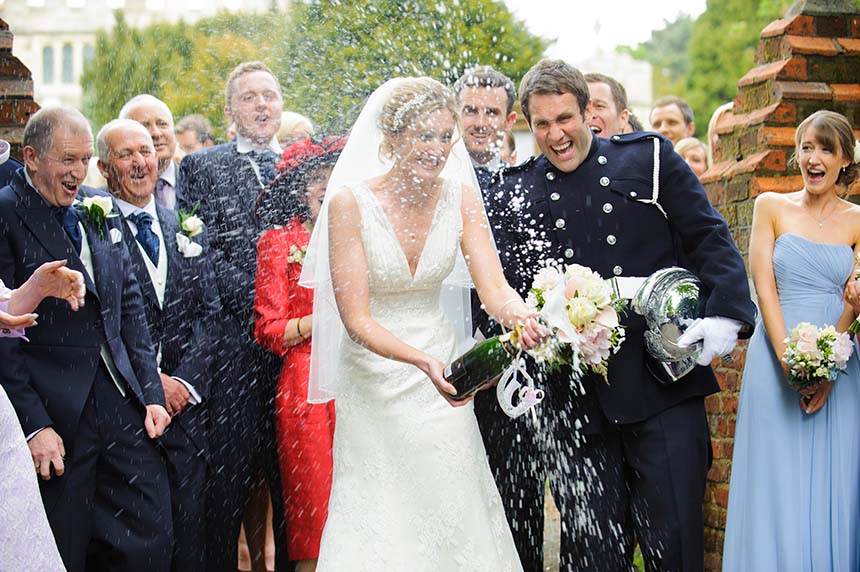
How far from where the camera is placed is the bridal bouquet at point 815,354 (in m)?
6.13

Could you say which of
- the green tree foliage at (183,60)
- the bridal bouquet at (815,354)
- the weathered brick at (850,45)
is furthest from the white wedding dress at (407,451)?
the green tree foliage at (183,60)

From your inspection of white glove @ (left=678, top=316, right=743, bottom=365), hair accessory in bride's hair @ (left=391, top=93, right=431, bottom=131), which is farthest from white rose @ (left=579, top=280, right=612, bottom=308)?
hair accessory in bride's hair @ (left=391, top=93, right=431, bottom=131)

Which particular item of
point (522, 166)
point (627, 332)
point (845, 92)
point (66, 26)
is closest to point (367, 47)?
point (522, 166)

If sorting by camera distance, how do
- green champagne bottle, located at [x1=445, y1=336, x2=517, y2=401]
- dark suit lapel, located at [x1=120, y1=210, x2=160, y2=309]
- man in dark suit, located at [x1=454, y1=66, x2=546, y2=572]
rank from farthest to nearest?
dark suit lapel, located at [x1=120, y1=210, x2=160, y2=309] → man in dark suit, located at [x1=454, y1=66, x2=546, y2=572] → green champagne bottle, located at [x1=445, y1=336, x2=517, y2=401]

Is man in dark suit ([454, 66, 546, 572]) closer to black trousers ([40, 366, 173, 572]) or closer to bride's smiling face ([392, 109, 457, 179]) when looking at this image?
bride's smiling face ([392, 109, 457, 179])

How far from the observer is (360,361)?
553 centimetres

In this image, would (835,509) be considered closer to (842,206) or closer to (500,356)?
(842,206)

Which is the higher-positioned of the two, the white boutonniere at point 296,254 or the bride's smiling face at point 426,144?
the bride's smiling face at point 426,144

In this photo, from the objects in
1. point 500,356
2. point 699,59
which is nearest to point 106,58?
point 699,59

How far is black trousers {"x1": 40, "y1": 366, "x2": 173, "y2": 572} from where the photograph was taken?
5879mm

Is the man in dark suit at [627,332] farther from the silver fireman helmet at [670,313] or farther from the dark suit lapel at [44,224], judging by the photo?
the dark suit lapel at [44,224]

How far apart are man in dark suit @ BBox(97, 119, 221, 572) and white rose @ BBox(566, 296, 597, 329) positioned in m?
2.68

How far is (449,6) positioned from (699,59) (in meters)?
44.1

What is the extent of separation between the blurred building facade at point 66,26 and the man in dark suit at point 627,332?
27.0 m
